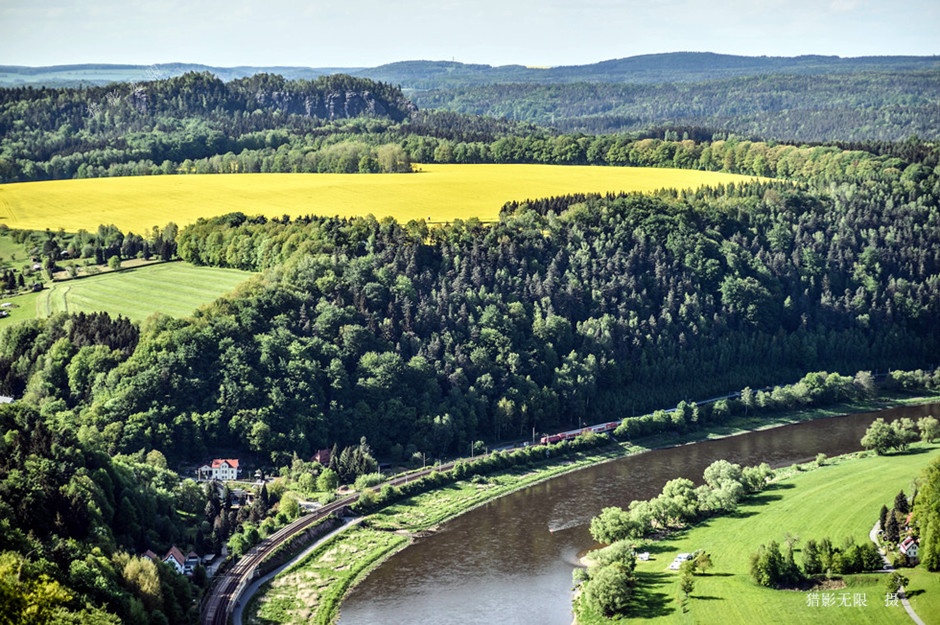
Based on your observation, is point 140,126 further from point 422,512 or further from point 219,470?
point 422,512

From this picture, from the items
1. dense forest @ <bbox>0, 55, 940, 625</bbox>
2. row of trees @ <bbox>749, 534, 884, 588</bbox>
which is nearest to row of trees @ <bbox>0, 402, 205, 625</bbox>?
dense forest @ <bbox>0, 55, 940, 625</bbox>

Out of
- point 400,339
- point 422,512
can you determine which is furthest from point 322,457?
point 400,339

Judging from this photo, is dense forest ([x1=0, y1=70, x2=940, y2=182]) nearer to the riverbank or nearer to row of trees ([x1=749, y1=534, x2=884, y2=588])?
the riverbank

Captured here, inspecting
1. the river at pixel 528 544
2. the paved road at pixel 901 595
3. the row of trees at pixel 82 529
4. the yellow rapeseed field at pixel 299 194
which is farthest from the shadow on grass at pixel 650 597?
the yellow rapeseed field at pixel 299 194

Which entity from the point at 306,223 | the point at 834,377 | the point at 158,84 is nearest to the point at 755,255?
the point at 834,377

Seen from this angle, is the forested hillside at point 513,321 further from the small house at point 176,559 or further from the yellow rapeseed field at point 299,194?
the small house at point 176,559

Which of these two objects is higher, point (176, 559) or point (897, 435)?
point (897, 435)
